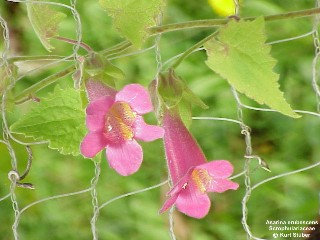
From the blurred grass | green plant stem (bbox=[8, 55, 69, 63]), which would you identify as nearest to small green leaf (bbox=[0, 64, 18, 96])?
green plant stem (bbox=[8, 55, 69, 63])

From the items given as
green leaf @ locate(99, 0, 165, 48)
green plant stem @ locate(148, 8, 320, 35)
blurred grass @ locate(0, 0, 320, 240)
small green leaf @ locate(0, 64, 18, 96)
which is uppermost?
green leaf @ locate(99, 0, 165, 48)

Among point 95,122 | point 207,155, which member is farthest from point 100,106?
point 207,155

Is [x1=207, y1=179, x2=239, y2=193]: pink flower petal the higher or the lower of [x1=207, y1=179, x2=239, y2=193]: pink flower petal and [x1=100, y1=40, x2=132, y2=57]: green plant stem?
the lower

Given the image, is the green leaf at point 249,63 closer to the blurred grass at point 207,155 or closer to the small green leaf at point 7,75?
the small green leaf at point 7,75

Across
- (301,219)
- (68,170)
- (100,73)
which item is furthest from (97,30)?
(100,73)

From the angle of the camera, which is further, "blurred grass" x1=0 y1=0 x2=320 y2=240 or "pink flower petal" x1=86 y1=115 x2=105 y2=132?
"blurred grass" x1=0 y1=0 x2=320 y2=240

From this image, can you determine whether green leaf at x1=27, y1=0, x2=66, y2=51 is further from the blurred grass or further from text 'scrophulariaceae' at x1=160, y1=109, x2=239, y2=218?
the blurred grass

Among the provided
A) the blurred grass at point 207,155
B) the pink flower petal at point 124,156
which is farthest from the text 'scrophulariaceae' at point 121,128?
the blurred grass at point 207,155
